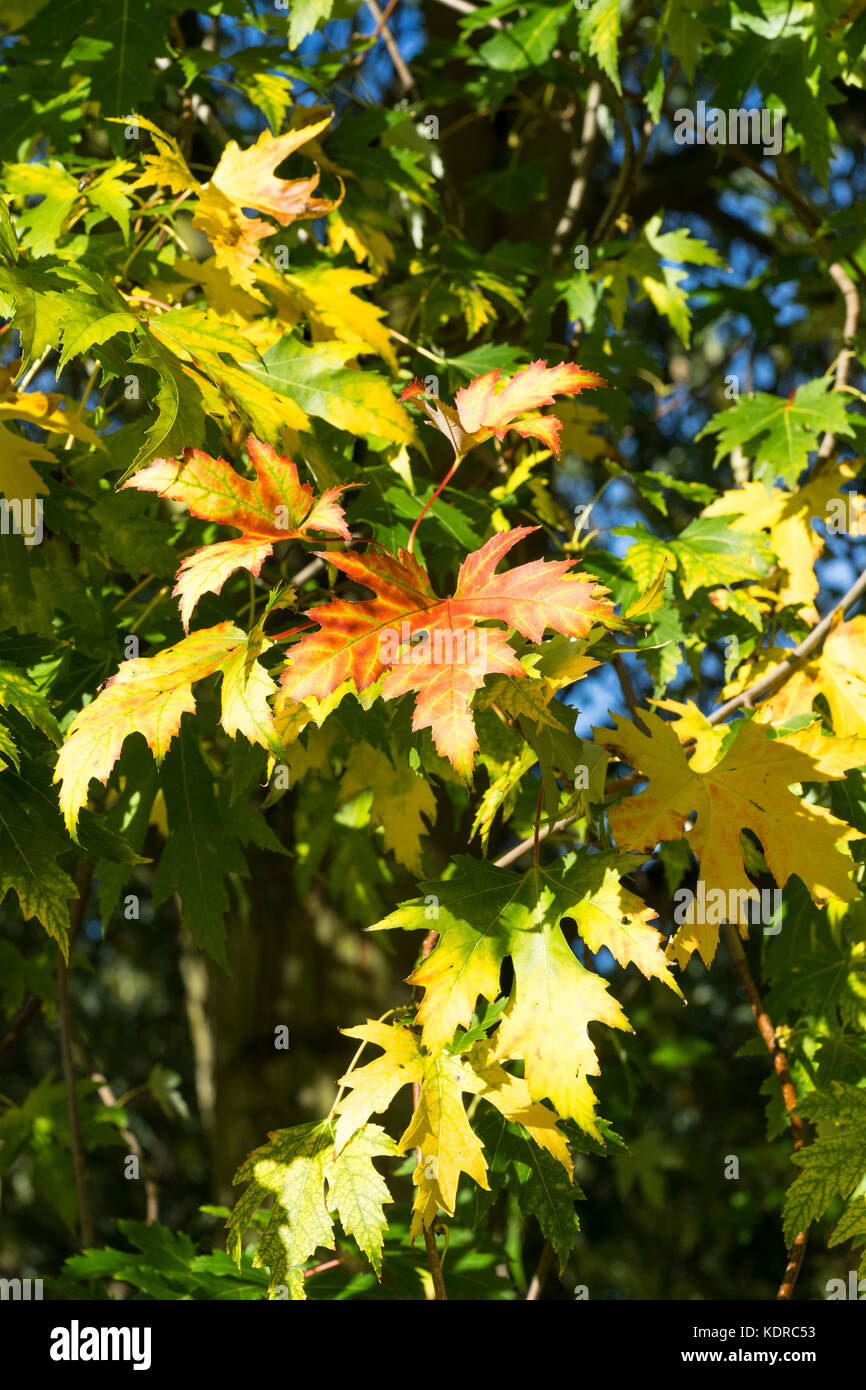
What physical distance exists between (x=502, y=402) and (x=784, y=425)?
119cm

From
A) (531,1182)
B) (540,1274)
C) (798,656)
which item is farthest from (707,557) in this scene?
(540,1274)

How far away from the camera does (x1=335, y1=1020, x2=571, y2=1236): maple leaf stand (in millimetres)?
1494

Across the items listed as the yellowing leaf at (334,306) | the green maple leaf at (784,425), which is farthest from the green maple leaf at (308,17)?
the green maple leaf at (784,425)

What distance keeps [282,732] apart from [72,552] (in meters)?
0.75

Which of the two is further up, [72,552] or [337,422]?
[337,422]

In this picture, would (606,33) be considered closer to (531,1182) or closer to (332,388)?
(332,388)

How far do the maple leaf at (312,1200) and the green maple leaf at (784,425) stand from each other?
4.83ft

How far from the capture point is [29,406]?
5.59 feet

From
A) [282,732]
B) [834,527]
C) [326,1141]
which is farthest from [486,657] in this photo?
[834,527]

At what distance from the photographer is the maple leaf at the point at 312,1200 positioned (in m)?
1.59

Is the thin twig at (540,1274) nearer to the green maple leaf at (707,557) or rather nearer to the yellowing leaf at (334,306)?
the green maple leaf at (707,557)

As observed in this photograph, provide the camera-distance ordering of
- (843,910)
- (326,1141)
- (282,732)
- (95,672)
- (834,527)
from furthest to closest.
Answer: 1. (834,527)
2. (843,910)
3. (95,672)
4. (326,1141)
5. (282,732)

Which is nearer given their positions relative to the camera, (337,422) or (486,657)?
(486,657)

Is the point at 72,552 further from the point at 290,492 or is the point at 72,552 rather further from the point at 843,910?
the point at 843,910
